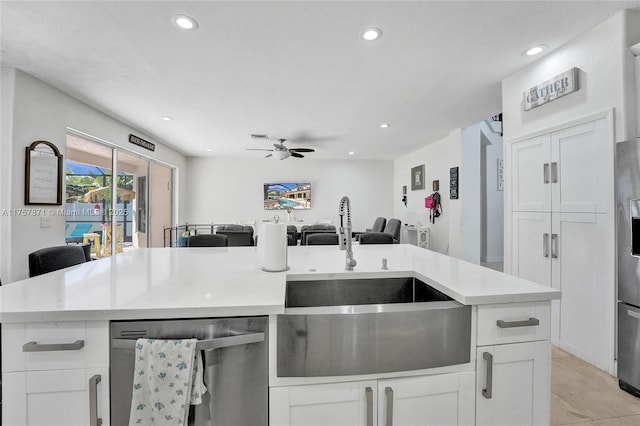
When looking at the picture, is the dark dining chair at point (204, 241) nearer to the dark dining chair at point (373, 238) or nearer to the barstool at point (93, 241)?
Result: the dark dining chair at point (373, 238)

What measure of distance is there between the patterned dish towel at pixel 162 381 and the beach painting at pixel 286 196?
21.9 feet

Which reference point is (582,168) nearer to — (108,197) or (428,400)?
(428,400)

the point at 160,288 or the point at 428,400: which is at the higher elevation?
the point at 160,288

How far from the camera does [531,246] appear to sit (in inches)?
106

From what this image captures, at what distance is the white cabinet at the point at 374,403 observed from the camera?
0.95 metres

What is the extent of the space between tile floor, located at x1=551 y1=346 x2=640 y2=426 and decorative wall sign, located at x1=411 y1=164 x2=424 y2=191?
181 inches

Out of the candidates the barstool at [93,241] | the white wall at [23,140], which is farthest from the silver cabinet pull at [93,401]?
the barstool at [93,241]

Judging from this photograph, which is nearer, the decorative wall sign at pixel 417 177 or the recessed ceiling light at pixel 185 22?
the recessed ceiling light at pixel 185 22

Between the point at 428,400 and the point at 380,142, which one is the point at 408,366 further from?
the point at 380,142

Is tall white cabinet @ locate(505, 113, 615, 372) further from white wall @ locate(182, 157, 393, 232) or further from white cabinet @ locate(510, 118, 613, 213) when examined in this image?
white wall @ locate(182, 157, 393, 232)

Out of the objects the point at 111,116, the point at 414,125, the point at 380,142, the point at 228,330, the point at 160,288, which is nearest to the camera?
the point at 228,330

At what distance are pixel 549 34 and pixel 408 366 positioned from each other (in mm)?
2692

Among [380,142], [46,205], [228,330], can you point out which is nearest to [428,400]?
[228,330]

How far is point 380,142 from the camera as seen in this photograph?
5828 mm
